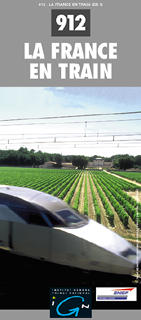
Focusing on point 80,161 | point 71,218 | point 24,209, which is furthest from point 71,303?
point 80,161

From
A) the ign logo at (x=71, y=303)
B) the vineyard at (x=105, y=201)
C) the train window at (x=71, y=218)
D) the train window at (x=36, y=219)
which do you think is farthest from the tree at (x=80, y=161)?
the ign logo at (x=71, y=303)

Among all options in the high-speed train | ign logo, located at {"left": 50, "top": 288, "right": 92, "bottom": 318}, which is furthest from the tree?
ign logo, located at {"left": 50, "top": 288, "right": 92, "bottom": 318}

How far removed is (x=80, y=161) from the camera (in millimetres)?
85500

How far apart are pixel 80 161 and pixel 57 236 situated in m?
82.4

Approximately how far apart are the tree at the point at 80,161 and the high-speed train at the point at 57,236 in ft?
268

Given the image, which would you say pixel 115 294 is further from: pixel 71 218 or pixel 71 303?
pixel 71 218

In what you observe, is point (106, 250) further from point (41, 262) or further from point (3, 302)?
point (3, 302)

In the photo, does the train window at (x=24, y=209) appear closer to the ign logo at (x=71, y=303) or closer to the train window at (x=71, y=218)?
the train window at (x=71, y=218)

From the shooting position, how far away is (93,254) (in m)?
2.94

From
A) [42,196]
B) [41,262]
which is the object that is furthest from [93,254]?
[42,196]

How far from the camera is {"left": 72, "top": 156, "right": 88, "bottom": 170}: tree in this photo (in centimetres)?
8550

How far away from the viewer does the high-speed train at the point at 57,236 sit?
2934mm

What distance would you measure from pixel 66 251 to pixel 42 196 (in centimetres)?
127

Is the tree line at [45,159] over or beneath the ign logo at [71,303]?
over
